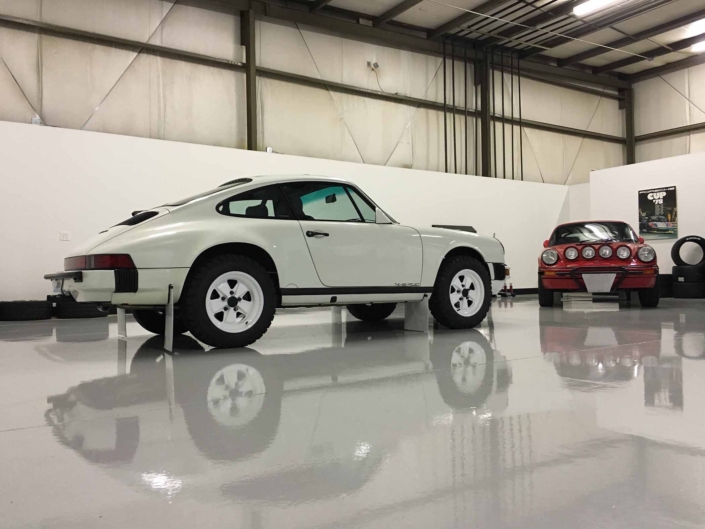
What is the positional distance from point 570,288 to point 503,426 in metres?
5.87

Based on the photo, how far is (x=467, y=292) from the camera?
521 cm

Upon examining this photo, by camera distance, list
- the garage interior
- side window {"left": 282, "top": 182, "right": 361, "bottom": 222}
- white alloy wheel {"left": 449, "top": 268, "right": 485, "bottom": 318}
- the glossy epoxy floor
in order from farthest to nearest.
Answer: white alloy wheel {"left": 449, "top": 268, "right": 485, "bottom": 318} → side window {"left": 282, "top": 182, "right": 361, "bottom": 222} → the garage interior → the glossy epoxy floor

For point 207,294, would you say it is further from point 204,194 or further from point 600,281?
point 600,281

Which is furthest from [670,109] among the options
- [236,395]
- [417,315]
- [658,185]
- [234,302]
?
[236,395]

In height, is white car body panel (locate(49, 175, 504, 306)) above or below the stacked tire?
above

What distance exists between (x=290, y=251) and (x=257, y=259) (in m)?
0.24

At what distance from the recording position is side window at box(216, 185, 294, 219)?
161 inches

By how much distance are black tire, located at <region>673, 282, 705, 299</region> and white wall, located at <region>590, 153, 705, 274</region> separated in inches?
65.1

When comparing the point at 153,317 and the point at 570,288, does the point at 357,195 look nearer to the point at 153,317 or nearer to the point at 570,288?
the point at 153,317

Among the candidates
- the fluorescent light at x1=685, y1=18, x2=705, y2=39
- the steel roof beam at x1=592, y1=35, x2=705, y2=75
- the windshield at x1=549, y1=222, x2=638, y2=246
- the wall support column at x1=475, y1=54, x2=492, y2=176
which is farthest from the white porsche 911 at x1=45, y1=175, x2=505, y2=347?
the steel roof beam at x1=592, y1=35, x2=705, y2=75

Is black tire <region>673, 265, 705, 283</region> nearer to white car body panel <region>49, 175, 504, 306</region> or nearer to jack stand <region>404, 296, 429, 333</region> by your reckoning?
white car body panel <region>49, 175, 504, 306</region>

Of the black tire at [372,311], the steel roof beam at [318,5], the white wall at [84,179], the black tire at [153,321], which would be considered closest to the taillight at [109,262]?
the black tire at [153,321]

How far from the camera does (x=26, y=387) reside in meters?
2.83

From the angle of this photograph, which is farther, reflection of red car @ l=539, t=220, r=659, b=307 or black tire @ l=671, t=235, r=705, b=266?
black tire @ l=671, t=235, r=705, b=266
